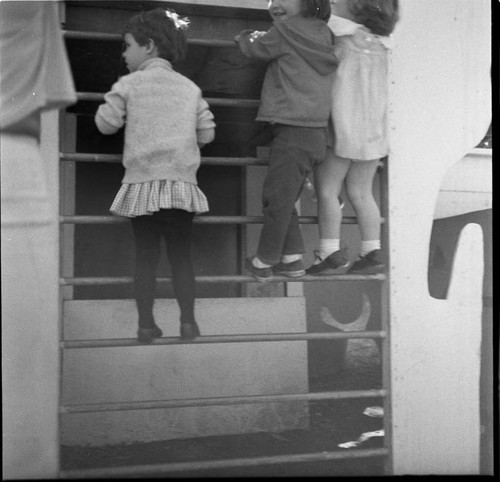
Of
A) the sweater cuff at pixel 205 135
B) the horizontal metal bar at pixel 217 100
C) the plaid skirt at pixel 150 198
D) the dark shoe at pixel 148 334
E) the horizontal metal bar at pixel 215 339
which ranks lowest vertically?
the horizontal metal bar at pixel 215 339

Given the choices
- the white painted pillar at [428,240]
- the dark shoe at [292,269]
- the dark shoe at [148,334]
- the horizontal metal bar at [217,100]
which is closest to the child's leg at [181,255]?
the dark shoe at [148,334]

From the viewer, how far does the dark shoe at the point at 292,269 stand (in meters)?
2.75

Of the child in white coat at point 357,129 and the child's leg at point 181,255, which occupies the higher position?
the child in white coat at point 357,129

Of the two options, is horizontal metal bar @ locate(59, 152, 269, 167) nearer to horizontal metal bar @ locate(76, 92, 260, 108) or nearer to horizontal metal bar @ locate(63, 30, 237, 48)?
horizontal metal bar @ locate(76, 92, 260, 108)

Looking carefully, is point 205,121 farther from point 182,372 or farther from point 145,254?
point 182,372

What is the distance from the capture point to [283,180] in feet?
8.86

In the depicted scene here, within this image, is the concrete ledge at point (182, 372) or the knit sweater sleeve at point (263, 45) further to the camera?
the concrete ledge at point (182, 372)

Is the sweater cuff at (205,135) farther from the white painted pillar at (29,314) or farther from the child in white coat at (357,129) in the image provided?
the white painted pillar at (29,314)

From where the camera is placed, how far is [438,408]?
280cm

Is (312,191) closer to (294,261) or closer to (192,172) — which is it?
(294,261)

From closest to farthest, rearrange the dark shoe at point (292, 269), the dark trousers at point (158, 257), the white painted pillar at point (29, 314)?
1. the white painted pillar at point (29, 314)
2. the dark trousers at point (158, 257)
3. the dark shoe at point (292, 269)

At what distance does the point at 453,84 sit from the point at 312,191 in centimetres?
75

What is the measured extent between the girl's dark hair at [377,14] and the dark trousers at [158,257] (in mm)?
1092

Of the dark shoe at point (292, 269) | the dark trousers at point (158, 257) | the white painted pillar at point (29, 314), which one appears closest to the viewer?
the white painted pillar at point (29, 314)
